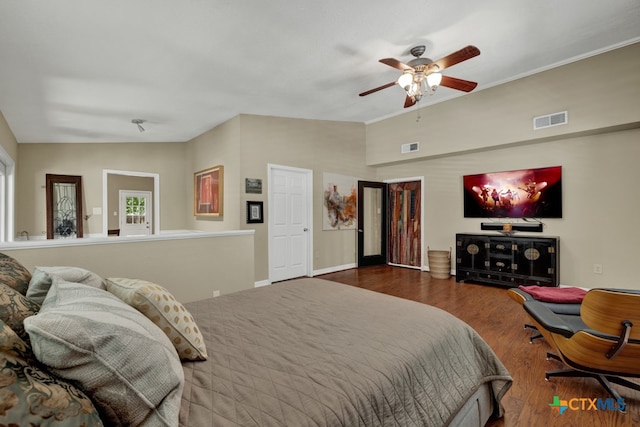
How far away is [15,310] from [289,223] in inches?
170

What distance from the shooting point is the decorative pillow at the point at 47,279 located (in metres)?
1.08

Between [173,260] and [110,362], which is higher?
[110,362]

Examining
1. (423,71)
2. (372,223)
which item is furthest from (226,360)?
(372,223)

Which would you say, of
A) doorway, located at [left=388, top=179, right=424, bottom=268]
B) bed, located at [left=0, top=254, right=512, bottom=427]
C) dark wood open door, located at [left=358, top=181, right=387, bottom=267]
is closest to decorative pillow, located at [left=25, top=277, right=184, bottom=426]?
bed, located at [left=0, top=254, right=512, bottom=427]

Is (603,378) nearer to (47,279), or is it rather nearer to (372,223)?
(47,279)

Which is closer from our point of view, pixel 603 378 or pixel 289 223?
pixel 603 378

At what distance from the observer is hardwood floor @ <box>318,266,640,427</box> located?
1.68m

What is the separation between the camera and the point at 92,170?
5.57m

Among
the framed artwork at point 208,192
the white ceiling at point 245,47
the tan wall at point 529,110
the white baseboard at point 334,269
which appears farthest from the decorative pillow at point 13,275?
the tan wall at point 529,110

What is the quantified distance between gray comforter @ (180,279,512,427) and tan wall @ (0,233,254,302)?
141cm

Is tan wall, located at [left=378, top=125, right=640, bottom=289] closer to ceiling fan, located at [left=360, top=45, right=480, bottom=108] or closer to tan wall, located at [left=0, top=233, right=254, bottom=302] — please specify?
ceiling fan, located at [left=360, top=45, right=480, bottom=108]

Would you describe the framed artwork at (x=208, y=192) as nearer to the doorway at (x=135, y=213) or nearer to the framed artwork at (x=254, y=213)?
the framed artwork at (x=254, y=213)

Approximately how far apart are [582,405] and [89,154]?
7.45 m

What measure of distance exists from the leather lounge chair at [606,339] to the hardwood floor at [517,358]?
0.12 m
